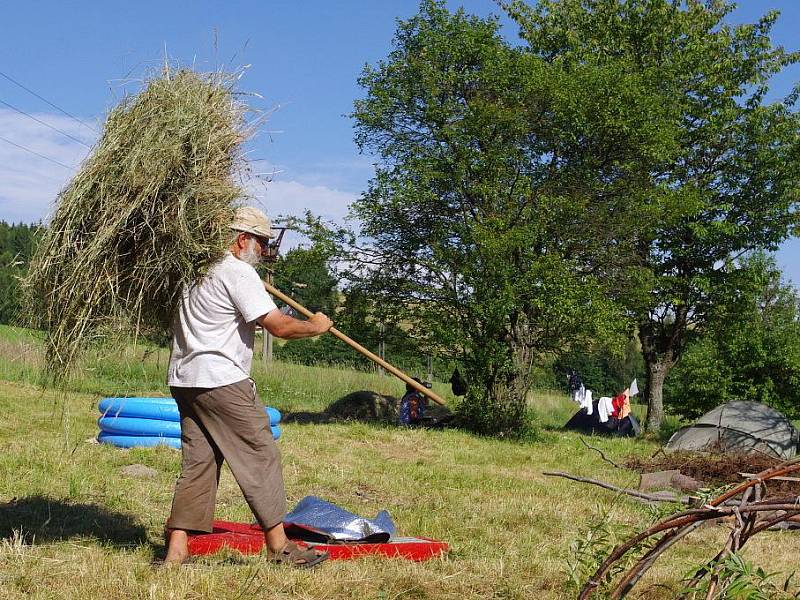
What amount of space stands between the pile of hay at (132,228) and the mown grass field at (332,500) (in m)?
0.25

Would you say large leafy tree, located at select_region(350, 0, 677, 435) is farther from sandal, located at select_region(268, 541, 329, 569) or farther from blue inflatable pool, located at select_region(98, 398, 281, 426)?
sandal, located at select_region(268, 541, 329, 569)

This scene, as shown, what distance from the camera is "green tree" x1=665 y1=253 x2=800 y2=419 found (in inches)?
772

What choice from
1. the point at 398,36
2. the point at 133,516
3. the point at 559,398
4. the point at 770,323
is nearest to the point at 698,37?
the point at 770,323

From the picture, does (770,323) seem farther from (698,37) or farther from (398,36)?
(398,36)

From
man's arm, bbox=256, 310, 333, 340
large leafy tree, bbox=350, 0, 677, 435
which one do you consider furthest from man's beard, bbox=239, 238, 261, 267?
large leafy tree, bbox=350, 0, 677, 435

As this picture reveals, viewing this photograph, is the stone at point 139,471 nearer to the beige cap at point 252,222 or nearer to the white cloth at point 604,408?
the beige cap at point 252,222

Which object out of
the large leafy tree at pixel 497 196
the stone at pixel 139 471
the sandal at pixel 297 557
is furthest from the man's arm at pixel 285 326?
the large leafy tree at pixel 497 196

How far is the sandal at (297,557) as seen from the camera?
4.68 m

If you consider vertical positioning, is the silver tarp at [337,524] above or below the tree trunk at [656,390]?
below

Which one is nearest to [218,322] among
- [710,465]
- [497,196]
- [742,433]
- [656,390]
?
[710,465]

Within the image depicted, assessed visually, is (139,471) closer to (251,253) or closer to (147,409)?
(147,409)

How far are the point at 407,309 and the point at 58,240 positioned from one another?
1105cm

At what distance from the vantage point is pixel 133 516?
20.6 feet

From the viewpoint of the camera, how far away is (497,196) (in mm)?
15102
